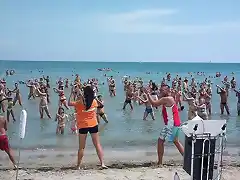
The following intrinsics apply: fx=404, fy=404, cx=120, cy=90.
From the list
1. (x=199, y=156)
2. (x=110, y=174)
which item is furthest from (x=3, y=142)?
(x=199, y=156)

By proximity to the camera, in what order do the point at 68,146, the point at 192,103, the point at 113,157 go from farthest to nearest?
the point at 192,103, the point at 68,146, the point at 113,157

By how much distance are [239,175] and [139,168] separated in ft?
5.58

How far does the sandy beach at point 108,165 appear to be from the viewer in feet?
21.5

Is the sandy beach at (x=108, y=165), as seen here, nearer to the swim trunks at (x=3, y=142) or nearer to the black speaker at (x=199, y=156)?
the swim trunks at (x=3, y=142)

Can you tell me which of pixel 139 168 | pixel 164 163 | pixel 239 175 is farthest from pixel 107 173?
pixel 239 175

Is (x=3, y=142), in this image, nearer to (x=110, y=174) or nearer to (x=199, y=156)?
(x=110, y=174)

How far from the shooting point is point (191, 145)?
4848 mm

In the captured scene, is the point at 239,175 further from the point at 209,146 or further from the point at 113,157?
the point at 113,157

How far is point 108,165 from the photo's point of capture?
25.0 feet

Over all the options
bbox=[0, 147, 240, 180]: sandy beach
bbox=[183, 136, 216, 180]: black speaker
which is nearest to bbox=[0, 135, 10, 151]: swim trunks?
bbox=[0, 147, 240, 180]: sandy beach

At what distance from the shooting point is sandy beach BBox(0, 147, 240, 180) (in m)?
6.57

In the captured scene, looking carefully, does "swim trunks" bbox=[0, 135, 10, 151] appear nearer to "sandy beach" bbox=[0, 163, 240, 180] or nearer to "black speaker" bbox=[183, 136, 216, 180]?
"sandy beach" bbox=[0, 163, 240, 180]

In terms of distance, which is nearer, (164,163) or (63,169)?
(63,169)

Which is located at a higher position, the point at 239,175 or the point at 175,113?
the point at 175,113
